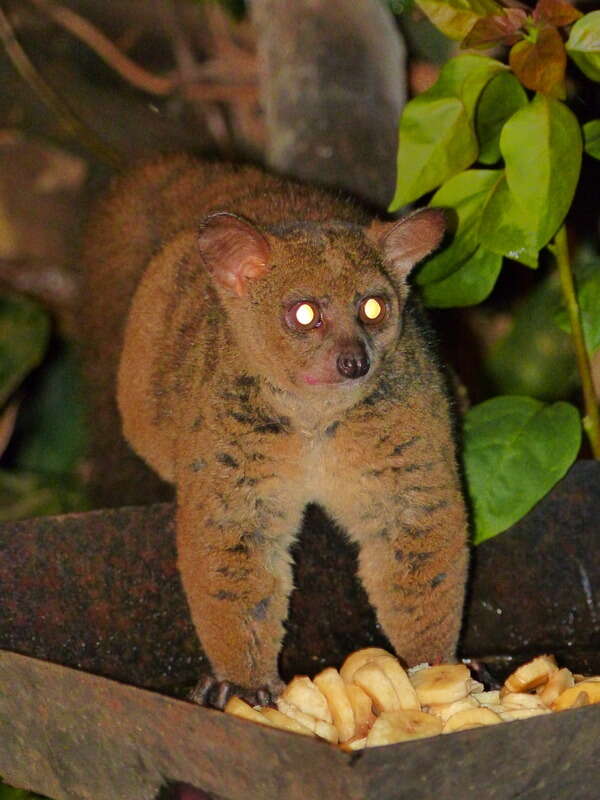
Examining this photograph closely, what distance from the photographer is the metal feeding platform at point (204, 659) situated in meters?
1.93

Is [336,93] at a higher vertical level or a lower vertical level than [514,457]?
higher

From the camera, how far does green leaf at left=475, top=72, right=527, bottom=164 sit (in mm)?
3223

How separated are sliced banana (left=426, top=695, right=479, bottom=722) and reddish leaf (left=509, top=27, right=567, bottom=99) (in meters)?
1.53

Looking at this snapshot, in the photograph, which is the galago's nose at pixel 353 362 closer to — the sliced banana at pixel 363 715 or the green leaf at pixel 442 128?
the green leaf at pixel 442 128

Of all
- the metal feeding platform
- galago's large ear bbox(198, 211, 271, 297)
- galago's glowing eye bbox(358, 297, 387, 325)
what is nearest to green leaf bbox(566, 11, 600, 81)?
galago's glowing eye bbox(358, 297, 387, 325)

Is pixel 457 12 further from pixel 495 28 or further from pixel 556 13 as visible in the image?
pixel 556 13

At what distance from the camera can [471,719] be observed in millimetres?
2420

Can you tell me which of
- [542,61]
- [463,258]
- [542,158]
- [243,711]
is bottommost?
[243,711]

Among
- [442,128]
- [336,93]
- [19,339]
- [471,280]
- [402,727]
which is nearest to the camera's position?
[402,727]

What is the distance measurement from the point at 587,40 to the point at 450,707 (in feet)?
5.47

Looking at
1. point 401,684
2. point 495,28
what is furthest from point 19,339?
point 401,684

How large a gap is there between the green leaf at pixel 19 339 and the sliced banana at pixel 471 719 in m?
2.87

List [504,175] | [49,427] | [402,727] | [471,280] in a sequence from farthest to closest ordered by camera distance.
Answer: [49,427]
[471,280]
[504,175]
[402,727]

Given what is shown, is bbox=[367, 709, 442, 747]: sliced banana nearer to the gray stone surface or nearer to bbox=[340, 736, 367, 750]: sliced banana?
bbox=[340, 736, 367, 750]: sliced banana
